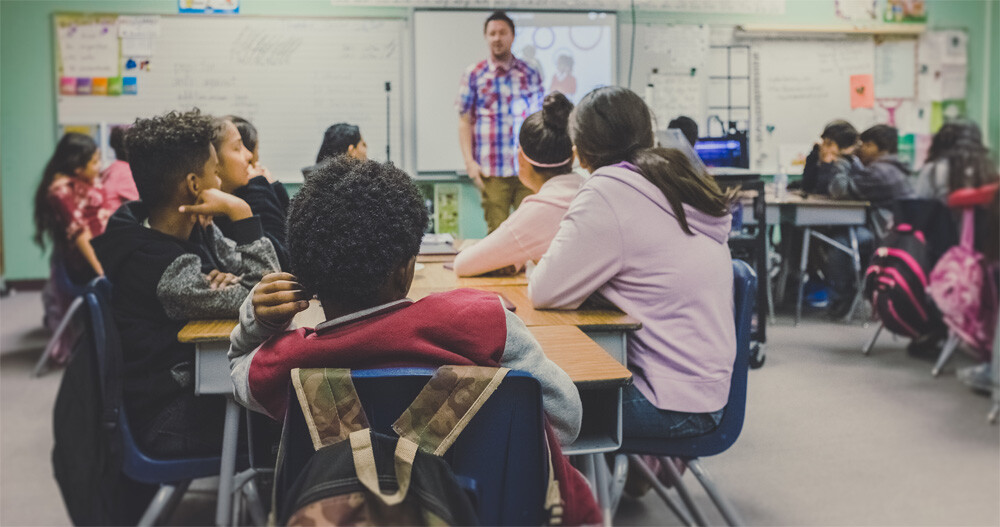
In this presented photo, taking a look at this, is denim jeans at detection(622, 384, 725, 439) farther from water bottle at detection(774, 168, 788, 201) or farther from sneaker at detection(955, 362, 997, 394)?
water bottle at detection(774, 168, 788, 201)

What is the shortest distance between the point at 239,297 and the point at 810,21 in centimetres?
538

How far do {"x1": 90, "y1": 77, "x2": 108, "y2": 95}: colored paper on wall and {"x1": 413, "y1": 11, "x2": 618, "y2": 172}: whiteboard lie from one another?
193 centimetres

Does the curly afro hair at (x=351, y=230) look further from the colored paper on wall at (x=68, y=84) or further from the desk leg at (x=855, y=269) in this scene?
the colored paper on wall at (x=68, y=84)

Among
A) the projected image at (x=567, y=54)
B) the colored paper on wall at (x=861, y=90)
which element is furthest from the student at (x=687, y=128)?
the colored paper on wall at (x=861, y=90)

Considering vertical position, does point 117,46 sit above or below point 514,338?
above

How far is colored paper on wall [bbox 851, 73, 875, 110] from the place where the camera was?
6.00 m

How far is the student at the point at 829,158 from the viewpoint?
16.5ft

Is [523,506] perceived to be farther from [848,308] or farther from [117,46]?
[117,46]

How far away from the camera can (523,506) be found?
0.97 meters

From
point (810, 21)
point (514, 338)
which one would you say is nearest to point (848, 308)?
point (810, 21)

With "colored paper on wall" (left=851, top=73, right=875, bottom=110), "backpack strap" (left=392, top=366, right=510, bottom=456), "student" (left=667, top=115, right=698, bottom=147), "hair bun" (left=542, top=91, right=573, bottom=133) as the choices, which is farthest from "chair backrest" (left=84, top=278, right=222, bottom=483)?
"colored paper on wall" (left=851, top=73, right=875, bottom=110)

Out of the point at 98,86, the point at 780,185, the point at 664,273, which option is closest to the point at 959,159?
the point at 664,273

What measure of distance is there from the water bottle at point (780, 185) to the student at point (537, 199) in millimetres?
3130

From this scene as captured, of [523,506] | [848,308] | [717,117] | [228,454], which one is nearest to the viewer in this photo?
[523,506]
